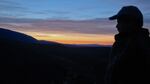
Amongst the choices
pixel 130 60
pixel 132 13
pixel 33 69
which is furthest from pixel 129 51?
pixel 33 69

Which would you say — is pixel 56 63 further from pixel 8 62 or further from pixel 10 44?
pixel 10 44

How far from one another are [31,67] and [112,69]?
34.4m

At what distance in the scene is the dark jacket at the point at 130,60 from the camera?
4.77 meters

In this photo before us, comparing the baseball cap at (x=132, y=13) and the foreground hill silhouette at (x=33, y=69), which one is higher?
the baseball cap at (x=132, y=13)

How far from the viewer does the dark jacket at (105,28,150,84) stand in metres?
4.77

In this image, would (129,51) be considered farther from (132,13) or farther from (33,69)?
(33,69)

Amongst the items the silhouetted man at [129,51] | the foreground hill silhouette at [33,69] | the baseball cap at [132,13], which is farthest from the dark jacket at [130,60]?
the foreground hill silhouette at [33,69]

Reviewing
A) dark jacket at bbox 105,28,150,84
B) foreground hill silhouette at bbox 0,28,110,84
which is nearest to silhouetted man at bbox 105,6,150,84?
dark jacket at bbox 105,28,150,84

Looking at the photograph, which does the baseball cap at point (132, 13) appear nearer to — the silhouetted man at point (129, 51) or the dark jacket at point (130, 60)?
the silhouetted man at point (129, 51)

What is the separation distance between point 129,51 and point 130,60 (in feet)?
0.39

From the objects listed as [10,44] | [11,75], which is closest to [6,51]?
[10,44]

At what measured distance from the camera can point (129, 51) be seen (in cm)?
477

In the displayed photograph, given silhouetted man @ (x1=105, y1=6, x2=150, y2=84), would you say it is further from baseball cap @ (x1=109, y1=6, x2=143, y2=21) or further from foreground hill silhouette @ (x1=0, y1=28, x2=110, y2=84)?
foreground hill silhouette @ (x1=0, y1=28, x2=110, y2=84)

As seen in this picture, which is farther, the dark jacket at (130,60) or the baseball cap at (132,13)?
the baseball cap at (132,13)
